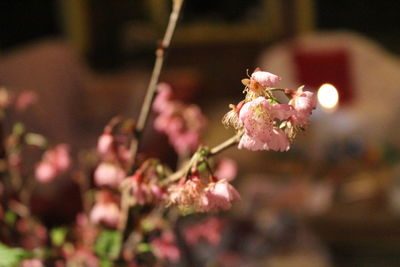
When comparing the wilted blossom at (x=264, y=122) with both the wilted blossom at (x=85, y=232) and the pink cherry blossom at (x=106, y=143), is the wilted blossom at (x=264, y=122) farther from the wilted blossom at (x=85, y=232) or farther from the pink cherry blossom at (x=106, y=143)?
the wilted blossom at (x=85, y=232)

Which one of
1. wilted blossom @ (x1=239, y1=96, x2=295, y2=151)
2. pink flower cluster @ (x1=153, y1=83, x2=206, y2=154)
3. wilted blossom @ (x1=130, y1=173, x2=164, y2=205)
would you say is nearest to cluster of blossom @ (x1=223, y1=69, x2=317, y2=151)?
wilted blossom @ (x1=239, y1=96, x2=295, y2=151)

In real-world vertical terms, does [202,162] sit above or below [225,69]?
below

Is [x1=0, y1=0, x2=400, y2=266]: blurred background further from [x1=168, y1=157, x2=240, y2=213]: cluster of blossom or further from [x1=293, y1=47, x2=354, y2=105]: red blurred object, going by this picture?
[x1=168, y1=157, x2=240, y2=213]: cluster of blossom

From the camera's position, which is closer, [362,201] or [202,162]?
[202,162]

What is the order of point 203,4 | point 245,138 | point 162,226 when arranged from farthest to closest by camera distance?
point 203,4
point 162,226
point 245,138

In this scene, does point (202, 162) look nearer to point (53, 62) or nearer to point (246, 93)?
point (246, 93)

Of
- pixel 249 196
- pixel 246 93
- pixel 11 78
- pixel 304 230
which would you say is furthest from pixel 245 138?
pixel 11 78

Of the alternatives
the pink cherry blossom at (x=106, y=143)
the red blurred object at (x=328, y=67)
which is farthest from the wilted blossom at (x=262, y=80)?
the red blurred object at (x=328, y=67)
